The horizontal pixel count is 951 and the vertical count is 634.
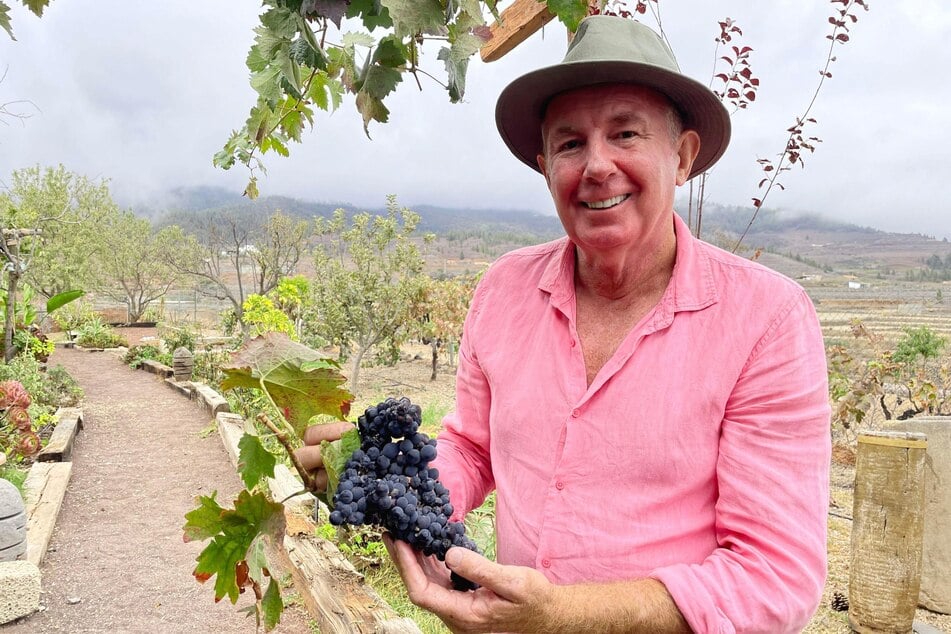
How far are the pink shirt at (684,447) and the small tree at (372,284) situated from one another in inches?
460

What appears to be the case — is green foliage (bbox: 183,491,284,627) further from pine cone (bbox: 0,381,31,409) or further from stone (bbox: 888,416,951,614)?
pine cone (bbox: 0,381,31,409)

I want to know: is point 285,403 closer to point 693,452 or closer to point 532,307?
point 532,307

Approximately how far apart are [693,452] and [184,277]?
101ft

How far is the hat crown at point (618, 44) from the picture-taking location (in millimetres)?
1450

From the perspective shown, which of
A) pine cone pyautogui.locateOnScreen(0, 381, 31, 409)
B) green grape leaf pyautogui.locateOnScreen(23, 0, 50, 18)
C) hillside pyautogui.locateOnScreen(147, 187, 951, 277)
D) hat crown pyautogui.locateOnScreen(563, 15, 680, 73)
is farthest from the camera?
hillside pyautogui.locateOnScreen(147, 187, 951, 277)

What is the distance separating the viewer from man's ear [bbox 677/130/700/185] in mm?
1656

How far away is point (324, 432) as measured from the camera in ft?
4.71

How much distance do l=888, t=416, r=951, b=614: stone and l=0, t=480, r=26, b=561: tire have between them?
21.6 ft

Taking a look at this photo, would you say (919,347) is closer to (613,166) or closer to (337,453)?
(613,166)

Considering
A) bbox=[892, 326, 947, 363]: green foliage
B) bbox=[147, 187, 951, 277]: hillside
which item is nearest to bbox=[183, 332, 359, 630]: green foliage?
bbox=[892, 326, 947, 363]: green foliage

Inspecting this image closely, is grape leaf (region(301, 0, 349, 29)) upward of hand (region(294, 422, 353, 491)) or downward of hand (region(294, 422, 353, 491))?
upward

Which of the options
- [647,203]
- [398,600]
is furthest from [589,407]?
[398,600]

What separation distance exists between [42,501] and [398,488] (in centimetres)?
736

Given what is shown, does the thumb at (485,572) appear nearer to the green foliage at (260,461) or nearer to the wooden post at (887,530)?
the green foliage at (260,461)
